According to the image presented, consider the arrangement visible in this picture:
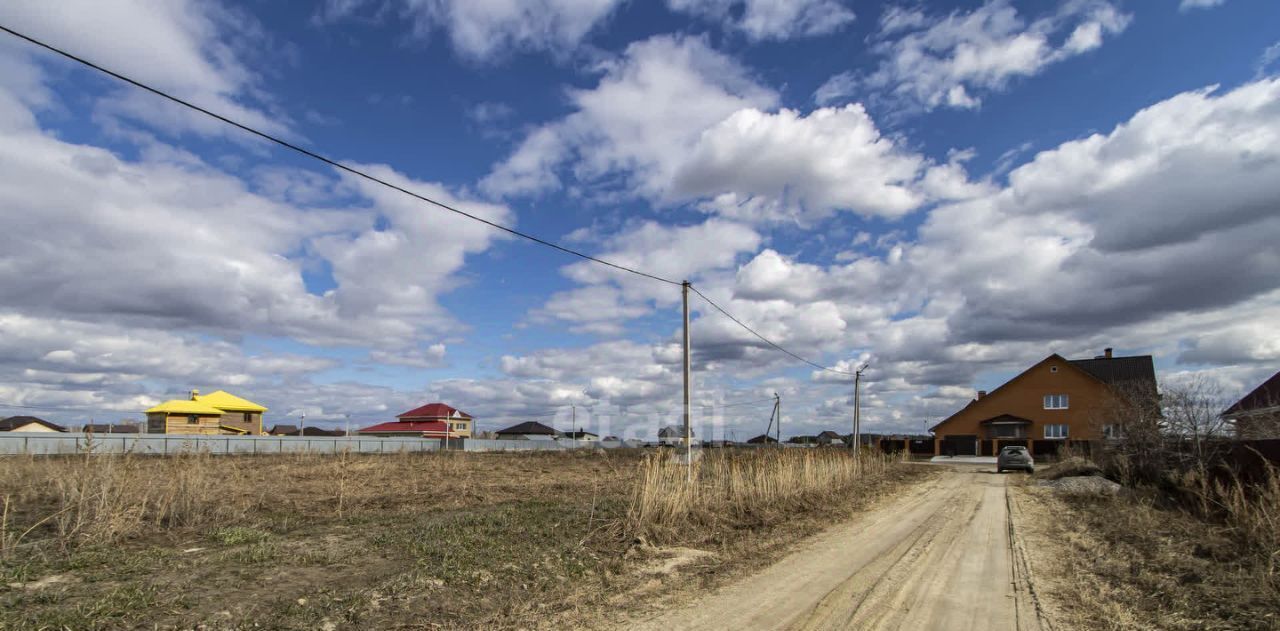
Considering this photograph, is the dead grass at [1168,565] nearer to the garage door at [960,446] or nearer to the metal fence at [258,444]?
the metal fence at [258,444]

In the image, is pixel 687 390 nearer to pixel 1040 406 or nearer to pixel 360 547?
pixel 360 547

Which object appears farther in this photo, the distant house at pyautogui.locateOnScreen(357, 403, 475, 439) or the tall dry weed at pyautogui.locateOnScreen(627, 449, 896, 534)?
the distant house at pyautogui.locateOnScreen(357, 403, 475, 439)

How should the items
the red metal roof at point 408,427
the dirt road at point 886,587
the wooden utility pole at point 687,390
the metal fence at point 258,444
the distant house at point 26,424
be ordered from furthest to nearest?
the red metal roof at point 408,427, the distant house at point 26,424, the metal fence at point 258,444, the wooden utility pole at point 687,390, the dirt road at point 886,587

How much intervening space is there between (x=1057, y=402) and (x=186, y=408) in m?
68.7

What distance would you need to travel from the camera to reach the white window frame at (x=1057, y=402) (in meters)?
46.9

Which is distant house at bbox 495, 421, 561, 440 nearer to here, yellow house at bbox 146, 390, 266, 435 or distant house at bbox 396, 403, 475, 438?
distant house at bbox 396, 403, 475, 438

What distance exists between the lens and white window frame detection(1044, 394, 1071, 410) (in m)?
46.9

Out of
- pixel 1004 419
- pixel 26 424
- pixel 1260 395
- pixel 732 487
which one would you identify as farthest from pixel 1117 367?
pixel 26 424

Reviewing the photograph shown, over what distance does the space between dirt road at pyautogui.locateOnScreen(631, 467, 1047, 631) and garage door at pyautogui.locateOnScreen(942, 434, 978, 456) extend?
40.4 meters

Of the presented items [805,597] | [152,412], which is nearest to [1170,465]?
[805,597]

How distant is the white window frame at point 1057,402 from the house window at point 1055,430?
1.27 metres

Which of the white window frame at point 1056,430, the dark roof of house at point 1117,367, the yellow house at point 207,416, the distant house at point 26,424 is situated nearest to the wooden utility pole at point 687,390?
the white window frame at point 1056,430

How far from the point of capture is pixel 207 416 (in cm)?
5612

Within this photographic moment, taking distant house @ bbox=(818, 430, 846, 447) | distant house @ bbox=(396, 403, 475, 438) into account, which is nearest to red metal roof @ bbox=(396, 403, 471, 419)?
distant house @ bbox=(396, 403, 475, 438)
